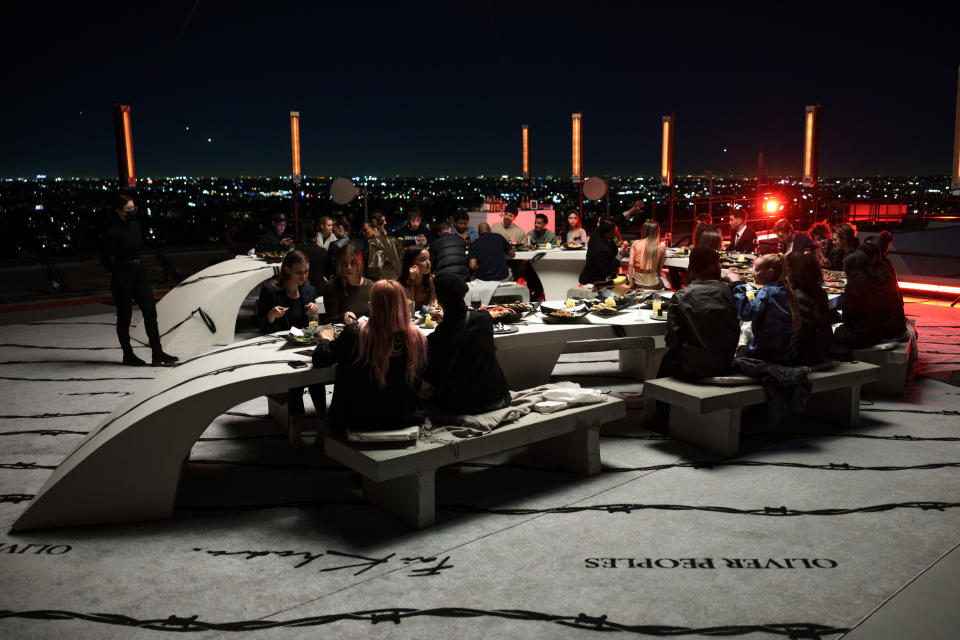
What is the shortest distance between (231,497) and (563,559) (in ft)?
6.47

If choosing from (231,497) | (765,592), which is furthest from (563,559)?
(231,497)

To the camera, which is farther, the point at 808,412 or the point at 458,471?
the point at 808,412

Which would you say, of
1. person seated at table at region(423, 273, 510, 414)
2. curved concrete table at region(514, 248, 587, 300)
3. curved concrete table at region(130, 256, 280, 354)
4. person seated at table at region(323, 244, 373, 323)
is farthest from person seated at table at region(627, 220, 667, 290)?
curved concrete table at region(130, 256, 280, 354)

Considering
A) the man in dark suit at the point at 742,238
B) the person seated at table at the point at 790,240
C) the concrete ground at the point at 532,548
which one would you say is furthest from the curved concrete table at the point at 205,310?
the man in dark suit at the point at 742,238

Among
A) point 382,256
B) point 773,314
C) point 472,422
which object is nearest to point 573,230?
point 382,256

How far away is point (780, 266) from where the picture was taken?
4.98 m

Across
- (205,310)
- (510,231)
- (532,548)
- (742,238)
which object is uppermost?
(510,231)

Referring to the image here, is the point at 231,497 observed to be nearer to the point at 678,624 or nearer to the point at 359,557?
the point at 359,557

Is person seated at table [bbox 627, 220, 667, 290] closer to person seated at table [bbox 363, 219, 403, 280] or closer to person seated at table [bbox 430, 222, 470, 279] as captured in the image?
person seated at table [bbox 430, 222, 470, 279]

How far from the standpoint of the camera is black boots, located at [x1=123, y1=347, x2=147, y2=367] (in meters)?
7.26

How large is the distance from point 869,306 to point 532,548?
4.05m

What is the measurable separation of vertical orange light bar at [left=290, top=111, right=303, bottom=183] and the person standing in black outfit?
12.7 feet

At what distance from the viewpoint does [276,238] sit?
31.1 feet

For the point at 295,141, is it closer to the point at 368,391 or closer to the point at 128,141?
the point at 128,141
